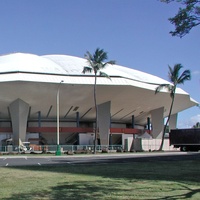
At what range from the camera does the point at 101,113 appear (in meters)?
65.3

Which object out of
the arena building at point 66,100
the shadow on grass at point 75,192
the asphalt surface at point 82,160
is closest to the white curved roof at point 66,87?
the arena building at point 66,100

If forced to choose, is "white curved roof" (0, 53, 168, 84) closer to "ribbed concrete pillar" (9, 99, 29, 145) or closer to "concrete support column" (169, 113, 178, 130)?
"ribbed concrete pillar" (9, 99, 29, 145)

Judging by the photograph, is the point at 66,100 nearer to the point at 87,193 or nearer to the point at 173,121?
the point at 173,121

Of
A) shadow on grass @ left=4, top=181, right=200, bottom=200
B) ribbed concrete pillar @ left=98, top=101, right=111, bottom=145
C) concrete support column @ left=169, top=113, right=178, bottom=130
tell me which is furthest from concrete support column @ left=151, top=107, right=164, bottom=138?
shadow on grass @ left=4, top=181, right=200, bottom=200

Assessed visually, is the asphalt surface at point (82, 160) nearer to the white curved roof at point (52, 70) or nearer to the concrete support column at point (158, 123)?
the white curved roof at point (52, 70)

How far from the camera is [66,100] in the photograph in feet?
200

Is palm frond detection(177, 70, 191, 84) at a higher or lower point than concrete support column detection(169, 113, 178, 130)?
higher

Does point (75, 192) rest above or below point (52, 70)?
below

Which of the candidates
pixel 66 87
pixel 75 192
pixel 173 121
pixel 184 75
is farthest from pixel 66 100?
pixel 75 192

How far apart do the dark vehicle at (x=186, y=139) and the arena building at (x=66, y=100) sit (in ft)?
36.1

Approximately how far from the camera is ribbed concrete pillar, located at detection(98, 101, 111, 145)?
212 feet

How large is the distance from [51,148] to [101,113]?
1243cm

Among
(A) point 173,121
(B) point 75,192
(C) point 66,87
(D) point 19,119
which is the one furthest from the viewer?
→ (A) point 173,121

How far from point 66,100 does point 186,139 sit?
69.1 feet
